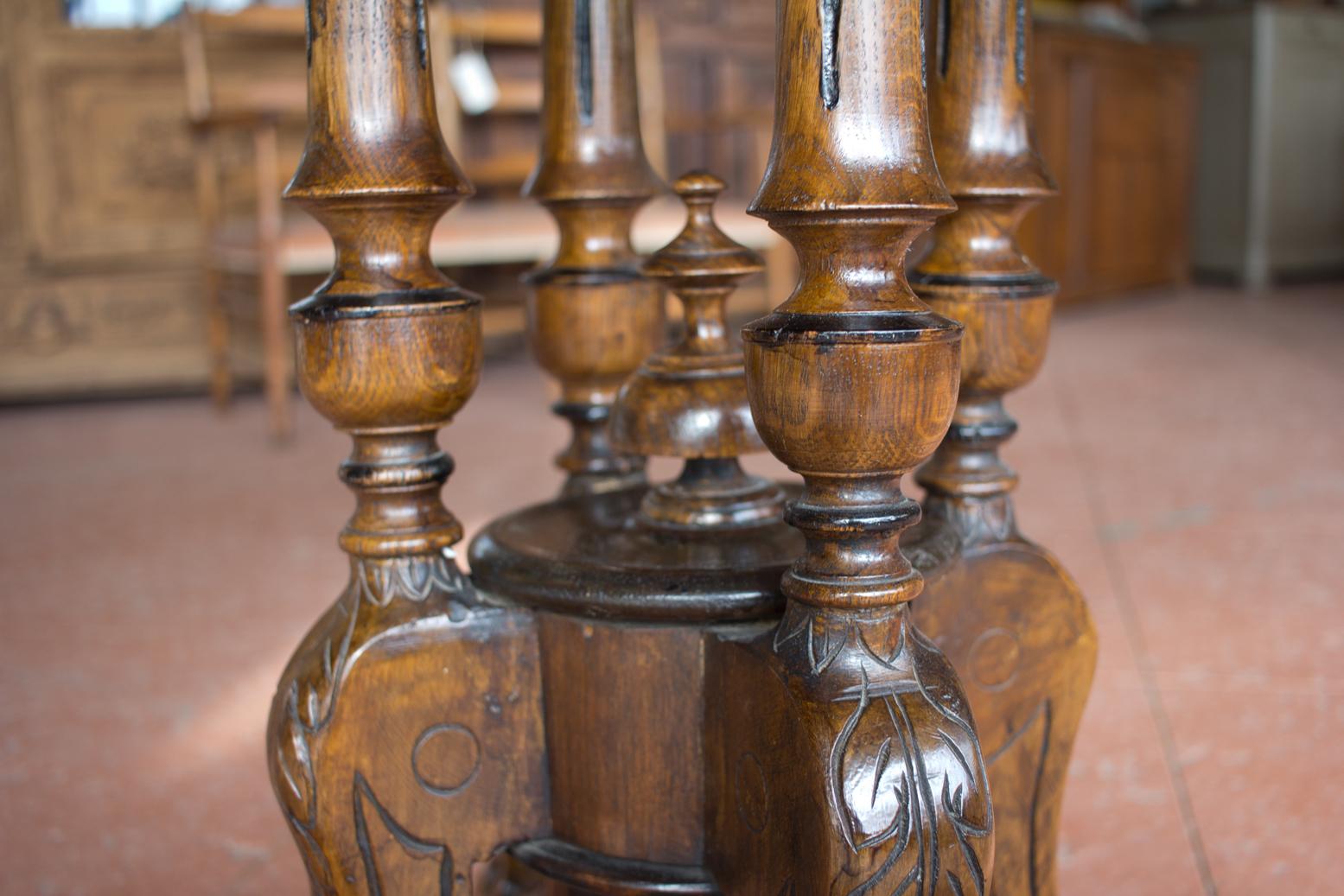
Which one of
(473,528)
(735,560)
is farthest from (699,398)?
(473,528)

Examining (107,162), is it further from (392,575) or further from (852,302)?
(852,302)

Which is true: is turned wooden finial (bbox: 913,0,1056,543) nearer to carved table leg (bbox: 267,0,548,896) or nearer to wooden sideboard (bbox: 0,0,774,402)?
carved table leg (bbox: 267,0,548,896)

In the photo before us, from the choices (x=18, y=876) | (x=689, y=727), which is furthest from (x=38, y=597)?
(x=689, y=727)

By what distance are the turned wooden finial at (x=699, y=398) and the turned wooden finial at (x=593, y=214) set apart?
0.10 metres

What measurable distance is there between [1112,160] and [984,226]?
147 inches

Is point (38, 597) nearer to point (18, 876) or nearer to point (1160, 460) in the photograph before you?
point (18, 876)

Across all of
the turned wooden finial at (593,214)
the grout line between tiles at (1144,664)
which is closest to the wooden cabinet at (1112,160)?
the grout line between tiles at (1144,664)

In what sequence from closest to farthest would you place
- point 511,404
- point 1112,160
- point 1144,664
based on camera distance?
point 1144,664 → point 511,404 → point 1112,160

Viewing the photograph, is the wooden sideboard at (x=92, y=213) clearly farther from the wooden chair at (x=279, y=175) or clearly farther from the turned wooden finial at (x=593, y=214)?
the turned wooden finial at (x=593, y=214)

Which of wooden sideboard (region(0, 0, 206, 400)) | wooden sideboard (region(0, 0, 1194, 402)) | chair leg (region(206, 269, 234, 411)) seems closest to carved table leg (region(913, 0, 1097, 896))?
wooden sideboard (region(0, 0, 1194, 402))

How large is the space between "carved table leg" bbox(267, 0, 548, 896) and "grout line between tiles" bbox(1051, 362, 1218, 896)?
39 centimetres

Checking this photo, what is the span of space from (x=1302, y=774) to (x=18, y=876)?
0.75m

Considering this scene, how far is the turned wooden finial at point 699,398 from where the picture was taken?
49 centimetres

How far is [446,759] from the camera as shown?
19.0 inches
